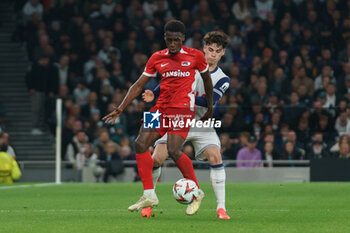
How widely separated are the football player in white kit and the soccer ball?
0.14m

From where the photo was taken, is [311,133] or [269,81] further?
[269,81]

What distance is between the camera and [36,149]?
67.3ft

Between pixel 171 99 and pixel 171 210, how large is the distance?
1.83m

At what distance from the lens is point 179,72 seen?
869cm

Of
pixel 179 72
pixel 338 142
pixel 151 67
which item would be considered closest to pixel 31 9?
pixel 338 142

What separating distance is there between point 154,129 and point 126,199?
357cm

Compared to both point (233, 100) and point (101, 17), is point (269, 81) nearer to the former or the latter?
point (233, 100)

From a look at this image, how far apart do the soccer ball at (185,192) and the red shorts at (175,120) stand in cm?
53

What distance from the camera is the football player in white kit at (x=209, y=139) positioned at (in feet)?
29.0

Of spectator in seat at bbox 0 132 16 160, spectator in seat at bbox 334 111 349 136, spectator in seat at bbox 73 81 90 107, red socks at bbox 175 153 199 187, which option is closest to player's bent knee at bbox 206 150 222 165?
red socks at bbox 175 153 199 187

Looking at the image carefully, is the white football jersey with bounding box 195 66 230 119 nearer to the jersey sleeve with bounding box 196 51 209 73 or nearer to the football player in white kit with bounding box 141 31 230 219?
the football player in white kit with bounding box 141 31 230 219

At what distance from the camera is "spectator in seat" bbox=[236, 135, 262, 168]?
682 inches

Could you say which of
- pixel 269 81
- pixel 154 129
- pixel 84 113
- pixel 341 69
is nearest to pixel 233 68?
pixel 269 81

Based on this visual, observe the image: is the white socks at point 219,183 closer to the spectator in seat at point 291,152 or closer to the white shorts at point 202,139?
the white shorts at point 202,139
